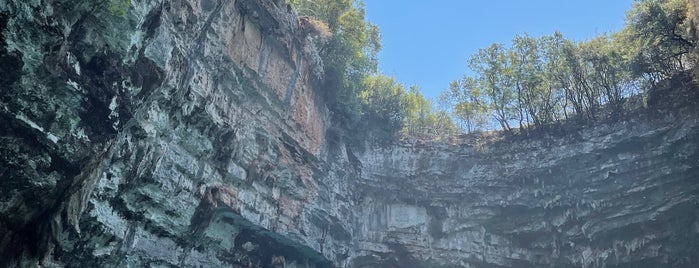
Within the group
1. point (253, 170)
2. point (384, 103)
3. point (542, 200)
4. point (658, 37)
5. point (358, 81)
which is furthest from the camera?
point (384, 103)

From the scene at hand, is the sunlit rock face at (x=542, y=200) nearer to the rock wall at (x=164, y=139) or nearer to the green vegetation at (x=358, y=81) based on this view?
the green vegetation at (x=358, y=81)

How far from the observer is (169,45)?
1538 centimetres

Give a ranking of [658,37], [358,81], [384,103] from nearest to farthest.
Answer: [658,37]
[358,81]
[384,103]

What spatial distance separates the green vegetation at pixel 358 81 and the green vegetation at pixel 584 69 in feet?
13.4

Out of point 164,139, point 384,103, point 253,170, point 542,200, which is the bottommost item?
point 164,139

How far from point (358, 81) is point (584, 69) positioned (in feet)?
36.3

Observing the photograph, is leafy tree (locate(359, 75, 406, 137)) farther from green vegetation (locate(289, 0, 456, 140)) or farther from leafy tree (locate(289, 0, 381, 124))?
leafy tree (locate(289, 0, 381, 124))

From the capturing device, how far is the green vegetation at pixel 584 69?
22719mm

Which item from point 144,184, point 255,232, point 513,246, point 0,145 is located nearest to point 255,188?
point 255,232

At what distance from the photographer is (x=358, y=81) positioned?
27359mm

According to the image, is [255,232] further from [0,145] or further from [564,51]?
[564,51]

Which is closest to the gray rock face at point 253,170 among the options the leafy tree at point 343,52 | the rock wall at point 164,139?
the rock wall at point 164,139

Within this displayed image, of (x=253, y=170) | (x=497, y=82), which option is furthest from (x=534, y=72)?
(x=253, y=170)

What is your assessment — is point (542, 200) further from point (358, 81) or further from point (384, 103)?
point (358, 81)
